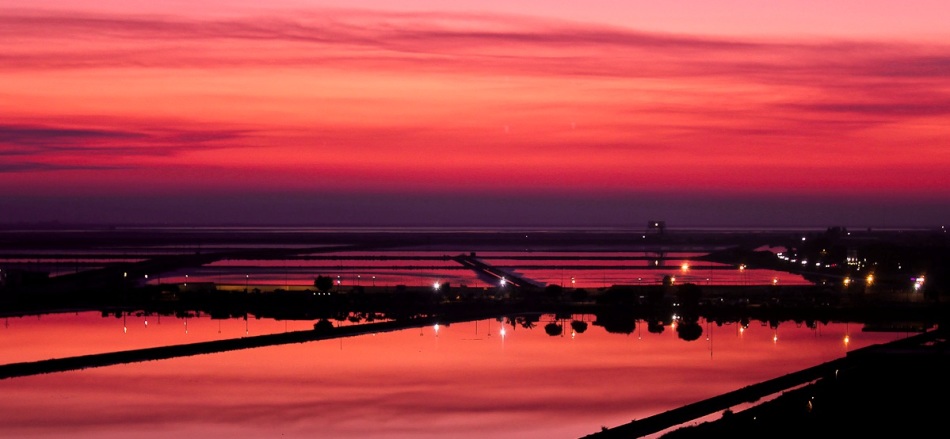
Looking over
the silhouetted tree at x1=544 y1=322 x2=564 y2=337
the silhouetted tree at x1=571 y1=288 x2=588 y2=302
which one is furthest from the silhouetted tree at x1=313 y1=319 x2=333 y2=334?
the silhouetted tree at x1=571 y1=288 x2=588 y2=302

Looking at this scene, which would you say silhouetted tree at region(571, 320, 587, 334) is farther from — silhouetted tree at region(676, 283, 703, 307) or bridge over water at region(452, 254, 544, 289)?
bridge over water at region(452, 254, 544, 289)

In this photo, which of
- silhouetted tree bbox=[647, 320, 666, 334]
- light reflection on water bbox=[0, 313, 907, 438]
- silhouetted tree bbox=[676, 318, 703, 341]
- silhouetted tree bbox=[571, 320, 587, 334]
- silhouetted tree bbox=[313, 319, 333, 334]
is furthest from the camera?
silhouetted tree bbox=[647, 320, 666, 334]

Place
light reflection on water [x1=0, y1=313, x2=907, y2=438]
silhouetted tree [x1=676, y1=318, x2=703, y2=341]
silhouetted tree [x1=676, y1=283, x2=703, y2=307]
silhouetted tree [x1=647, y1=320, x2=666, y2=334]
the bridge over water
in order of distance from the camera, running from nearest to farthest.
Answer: light reflection on water [x1=0, y1=313, x2=907, y2=438], silhouetted tree [x1=676, y1=318, x2=703, y2=341], silhouetted tree [x1=647, y1=320, x2=666, y2=334], silhouetted tree [x1=676, y1=283, x2=703, y2=307], the bridge over water

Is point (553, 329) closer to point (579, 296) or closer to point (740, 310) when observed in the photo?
point (579, 296)

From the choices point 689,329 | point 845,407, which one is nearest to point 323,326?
point 689,329

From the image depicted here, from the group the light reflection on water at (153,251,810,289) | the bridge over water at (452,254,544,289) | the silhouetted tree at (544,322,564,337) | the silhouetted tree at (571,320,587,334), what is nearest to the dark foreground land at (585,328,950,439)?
the silhouetted tree at (544,322,564,337)

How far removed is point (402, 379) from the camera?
21984 mm

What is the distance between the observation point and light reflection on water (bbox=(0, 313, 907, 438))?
58.2ft

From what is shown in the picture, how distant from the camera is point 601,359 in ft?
82.0

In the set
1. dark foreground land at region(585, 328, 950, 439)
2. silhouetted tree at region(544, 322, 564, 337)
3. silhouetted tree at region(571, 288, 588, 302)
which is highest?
silhouetted tree at region(571, 288, 588, 302)

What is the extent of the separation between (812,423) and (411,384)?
7860 millimetres

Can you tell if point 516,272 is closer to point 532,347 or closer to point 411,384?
point 532,347

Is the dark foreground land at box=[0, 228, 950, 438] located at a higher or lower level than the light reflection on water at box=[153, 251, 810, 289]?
lower

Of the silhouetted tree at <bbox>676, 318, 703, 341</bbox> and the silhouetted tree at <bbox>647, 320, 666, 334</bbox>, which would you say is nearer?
the silhouetted tree at <bbox>676, 318, 703, 341</bbox>
